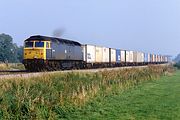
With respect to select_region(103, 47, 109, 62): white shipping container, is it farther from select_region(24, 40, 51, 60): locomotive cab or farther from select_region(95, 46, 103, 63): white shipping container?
select_region(24, 40, 51, 60): locomotive cab

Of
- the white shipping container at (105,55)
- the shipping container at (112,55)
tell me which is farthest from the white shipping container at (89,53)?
the shipping container at (112,55)

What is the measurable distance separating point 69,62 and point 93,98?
2670 cm

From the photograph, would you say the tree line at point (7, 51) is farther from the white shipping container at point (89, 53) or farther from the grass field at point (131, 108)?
the grass field at point (131, 108)

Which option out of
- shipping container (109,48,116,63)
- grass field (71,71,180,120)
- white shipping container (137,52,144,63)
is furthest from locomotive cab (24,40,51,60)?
white shipping container (137,52,144,63)

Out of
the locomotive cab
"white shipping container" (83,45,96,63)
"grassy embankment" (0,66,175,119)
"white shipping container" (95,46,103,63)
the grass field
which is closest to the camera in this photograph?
"grassy embankment" (0,66,175,119)

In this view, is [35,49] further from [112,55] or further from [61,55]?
[112,55]

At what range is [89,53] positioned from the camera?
54.7m

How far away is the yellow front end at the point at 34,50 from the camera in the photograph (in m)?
36.0

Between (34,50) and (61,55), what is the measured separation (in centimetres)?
518

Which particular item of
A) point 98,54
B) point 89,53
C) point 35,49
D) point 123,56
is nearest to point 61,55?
point 35,49

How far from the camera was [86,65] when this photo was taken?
52.2m

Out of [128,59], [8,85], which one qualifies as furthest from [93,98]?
[128,59]

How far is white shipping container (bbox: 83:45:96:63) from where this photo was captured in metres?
52.6

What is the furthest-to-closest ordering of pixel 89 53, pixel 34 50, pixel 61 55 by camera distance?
1. pixel 89 53
2. pixel 61 55
3. pixel 34 50
